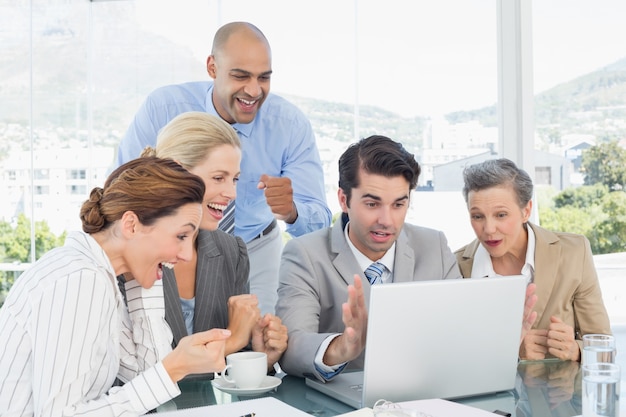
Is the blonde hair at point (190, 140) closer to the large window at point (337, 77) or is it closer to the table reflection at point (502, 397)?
the table reflection at point (502, 397)

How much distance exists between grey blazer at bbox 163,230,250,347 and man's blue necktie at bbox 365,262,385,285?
386mm

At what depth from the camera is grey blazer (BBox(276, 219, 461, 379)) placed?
2209 millimetres

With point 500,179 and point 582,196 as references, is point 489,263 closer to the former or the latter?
point 500,179

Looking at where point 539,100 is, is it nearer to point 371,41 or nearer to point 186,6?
point 371,41

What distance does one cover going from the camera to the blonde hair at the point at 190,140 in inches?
95.9

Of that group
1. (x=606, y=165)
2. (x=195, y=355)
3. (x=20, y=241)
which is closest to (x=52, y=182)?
(x=20, y=241)

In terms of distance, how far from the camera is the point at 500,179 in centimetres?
256

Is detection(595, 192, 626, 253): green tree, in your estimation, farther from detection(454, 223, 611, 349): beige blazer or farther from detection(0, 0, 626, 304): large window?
detection(454, 223, 611, 349): beige blazer

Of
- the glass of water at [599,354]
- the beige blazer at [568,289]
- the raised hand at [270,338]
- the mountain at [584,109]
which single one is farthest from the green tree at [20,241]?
the glass of water at [599,354]

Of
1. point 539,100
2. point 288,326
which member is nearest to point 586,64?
point 539,100

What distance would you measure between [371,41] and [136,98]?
1.94 meters

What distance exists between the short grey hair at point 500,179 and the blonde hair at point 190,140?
0.82m

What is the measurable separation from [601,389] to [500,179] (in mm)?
1241

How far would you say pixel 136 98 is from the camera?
6293 mm
